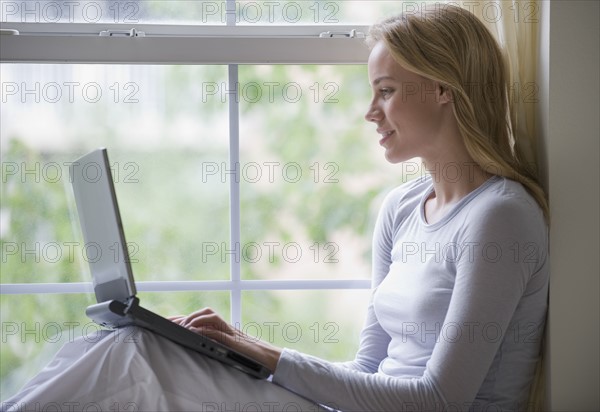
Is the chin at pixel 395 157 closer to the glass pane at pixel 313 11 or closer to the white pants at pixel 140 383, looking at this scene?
the glass pane at pixel 313 11

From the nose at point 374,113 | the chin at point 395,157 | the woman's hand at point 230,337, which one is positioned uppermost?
the nose at point 374,113

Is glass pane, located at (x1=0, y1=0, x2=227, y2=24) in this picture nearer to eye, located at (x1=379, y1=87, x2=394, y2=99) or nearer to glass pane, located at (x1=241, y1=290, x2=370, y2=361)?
eye, located at (x1=379, y1=87, x2=394, y2=99)

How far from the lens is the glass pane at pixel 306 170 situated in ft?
6.70

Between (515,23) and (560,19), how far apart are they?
14 cm

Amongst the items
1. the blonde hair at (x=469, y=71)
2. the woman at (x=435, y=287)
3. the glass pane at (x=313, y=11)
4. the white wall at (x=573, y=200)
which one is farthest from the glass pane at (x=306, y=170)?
the white wall at (x=573, y=200)

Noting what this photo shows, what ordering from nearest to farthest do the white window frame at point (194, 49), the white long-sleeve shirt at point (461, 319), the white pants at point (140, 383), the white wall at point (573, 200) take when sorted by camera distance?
the white pants at point (140, 383)
the white long-sleeve shirt at point (461, 319)
the white wall at point (573, 200)
the white window frame at point (194, 49)

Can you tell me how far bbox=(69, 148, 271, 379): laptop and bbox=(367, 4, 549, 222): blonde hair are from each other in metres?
0.68

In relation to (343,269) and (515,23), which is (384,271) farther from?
(515,23)

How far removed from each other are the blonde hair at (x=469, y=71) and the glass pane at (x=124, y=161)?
1.82 feet

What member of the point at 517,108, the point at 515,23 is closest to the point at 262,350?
the point at 517,108

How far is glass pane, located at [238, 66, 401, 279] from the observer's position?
2041 millimetres

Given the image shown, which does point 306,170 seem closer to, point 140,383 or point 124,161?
point 124,161

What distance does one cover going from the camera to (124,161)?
2021mm

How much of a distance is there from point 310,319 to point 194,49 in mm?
789
